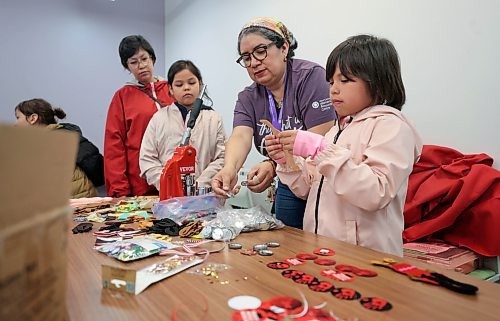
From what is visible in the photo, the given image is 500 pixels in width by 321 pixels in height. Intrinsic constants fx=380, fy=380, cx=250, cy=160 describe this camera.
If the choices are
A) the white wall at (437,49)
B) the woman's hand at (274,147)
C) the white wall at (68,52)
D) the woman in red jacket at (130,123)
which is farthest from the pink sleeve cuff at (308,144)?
the white wall at (68,52)

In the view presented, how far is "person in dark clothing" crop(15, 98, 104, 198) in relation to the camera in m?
2.40

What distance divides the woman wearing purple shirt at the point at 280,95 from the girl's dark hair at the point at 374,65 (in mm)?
260

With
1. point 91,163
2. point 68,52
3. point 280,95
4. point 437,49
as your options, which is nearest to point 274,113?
point 280,95

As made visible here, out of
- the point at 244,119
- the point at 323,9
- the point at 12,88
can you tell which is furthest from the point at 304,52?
the point at 12,88

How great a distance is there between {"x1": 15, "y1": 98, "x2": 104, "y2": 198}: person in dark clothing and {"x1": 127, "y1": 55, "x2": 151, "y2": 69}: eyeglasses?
1.92ft

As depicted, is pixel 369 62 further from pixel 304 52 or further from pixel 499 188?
pixel 304 52

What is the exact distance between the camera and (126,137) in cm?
221

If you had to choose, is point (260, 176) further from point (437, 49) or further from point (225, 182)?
point (437, 49)

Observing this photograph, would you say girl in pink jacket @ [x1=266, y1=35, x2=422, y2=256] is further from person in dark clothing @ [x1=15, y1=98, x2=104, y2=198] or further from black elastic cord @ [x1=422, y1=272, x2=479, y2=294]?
person in dark clothing @ [x1=15, y1=98, x2=104, y2=198]

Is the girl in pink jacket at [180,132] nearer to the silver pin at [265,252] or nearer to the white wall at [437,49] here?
the white wall at [437,49]

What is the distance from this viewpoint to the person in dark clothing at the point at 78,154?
2.40m

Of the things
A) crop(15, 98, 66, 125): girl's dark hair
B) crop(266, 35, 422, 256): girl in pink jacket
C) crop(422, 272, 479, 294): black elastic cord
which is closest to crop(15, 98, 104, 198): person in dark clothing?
crop(15, 98, 66, 125): girl's dark hair

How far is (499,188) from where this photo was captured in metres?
1.50

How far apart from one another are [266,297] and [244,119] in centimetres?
99
